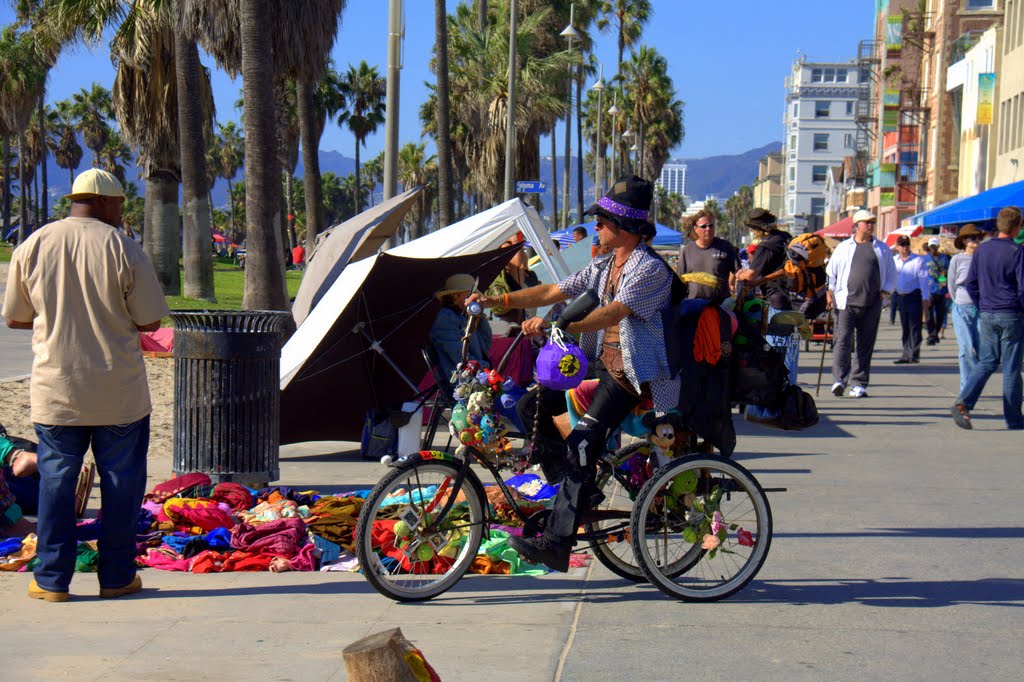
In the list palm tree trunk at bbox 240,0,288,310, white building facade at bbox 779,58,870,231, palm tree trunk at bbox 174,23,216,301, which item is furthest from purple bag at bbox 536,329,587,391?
white building facade at bbox 779,58,870,231

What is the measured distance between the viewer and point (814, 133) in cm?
16175

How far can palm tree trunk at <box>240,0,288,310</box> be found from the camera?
1555cm

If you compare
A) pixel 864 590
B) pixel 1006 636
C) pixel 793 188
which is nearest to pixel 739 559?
pixel 864 590

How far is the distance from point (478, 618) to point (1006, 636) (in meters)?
2.18

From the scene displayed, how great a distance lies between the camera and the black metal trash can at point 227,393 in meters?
7.58

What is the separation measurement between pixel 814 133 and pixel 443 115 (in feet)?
466

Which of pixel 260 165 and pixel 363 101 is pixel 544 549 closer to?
pixel 260 165

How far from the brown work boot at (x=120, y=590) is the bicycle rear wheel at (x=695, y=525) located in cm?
225

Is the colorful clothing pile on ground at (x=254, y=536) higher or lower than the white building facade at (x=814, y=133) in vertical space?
lower

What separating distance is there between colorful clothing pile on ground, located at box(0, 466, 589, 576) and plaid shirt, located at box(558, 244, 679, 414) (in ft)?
2.79

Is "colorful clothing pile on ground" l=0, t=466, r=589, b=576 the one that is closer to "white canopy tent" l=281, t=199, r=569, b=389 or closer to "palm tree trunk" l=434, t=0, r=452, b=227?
"white canopy tent" l=281, t=199, r=569, b=389

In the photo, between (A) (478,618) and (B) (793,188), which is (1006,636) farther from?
(B) (793,188)

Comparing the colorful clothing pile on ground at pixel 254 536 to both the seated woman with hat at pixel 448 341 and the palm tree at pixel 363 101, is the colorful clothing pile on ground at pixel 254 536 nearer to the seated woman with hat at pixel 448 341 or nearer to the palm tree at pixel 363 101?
the seated woman with hat at pixel 448 341

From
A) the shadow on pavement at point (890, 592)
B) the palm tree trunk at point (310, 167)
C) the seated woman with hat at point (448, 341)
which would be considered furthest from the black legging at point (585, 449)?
the palm tree trunk at point (310, 167)
